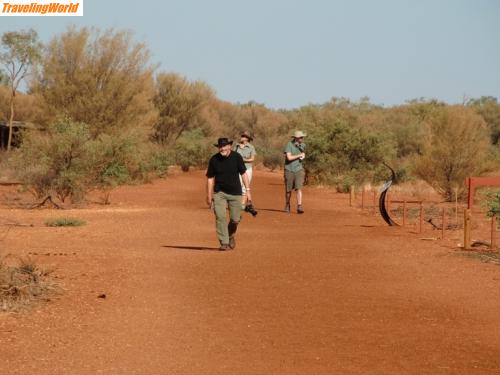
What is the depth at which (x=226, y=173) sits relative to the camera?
575 inches

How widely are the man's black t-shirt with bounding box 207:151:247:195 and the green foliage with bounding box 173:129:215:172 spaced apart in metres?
39.7

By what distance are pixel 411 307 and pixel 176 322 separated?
250 centimetres

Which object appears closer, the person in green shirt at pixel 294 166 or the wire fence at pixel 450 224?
the wire fence at pixel 450 224

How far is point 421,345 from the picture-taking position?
7766 millimetres

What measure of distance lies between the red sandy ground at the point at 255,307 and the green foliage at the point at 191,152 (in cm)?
3688

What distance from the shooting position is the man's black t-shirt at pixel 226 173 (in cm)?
1459

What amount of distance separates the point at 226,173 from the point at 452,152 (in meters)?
17.4

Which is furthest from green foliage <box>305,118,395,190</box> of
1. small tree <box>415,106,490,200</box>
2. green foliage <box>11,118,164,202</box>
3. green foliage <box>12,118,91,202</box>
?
green foliage <box>12,118,91,202</box>

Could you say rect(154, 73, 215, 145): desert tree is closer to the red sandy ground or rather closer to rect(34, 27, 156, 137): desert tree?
rect(34, 27, 156, 137): desert tree

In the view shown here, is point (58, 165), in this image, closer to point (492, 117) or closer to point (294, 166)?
point (294, 166)

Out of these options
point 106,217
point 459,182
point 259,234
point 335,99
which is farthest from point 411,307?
point 335,99

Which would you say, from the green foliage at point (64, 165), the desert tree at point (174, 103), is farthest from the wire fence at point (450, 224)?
the desert tree at point (174, 103)

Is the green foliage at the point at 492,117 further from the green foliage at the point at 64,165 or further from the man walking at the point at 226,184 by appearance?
the man walking at the point at 226,184

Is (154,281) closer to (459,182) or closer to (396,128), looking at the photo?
(459,182)
